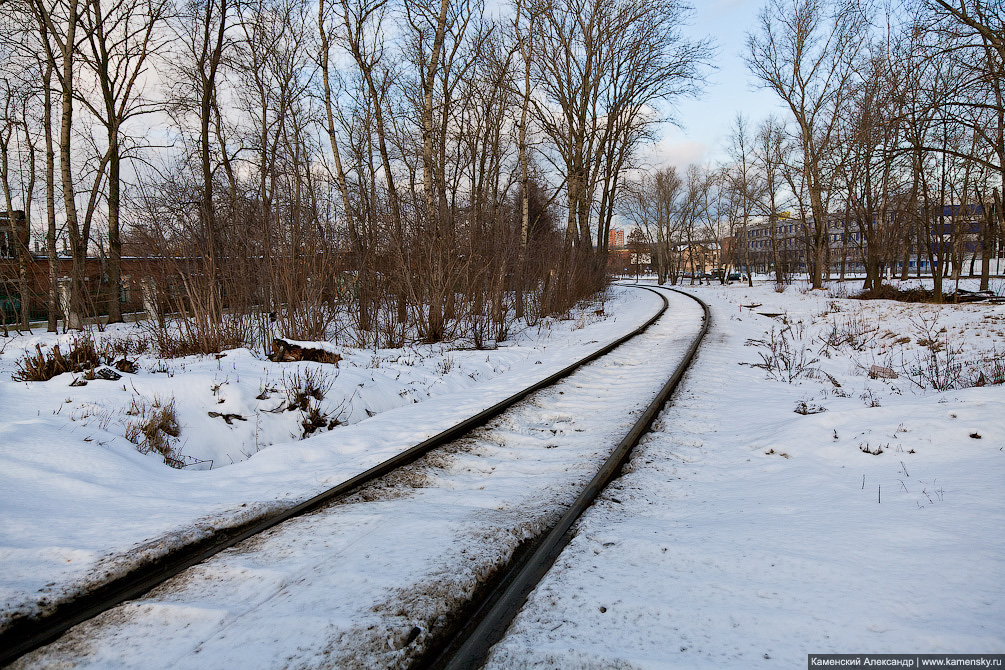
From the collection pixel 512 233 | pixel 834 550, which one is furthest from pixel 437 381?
pixel 512 233

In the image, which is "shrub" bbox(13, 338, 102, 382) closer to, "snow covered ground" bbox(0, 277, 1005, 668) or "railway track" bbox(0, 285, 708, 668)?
"snow covered ground" bbox(0, 277, 1005, 668)

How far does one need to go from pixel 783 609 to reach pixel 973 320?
48.9ft

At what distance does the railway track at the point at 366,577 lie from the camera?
6.79 ft

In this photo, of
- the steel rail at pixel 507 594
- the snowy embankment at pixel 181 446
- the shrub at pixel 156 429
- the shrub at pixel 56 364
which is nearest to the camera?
the steel rail at pixel 507 594

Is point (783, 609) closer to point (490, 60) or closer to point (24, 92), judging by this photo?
point (490, 60)

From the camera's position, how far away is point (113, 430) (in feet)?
15.6

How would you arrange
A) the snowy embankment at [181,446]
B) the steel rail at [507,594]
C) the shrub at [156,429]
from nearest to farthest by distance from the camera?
1. the steel rail at [507,594]
2. the snowy embankment at [181,446]
3. the shrub at [156,429]

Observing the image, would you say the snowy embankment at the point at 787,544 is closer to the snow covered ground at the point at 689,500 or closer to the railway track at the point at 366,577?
the snow covered ground at the point at 689,500

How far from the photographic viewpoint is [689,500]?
3436 mm

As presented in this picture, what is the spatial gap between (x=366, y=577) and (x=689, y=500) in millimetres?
2157

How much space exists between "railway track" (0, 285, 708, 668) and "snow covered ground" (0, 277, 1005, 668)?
0.67ft

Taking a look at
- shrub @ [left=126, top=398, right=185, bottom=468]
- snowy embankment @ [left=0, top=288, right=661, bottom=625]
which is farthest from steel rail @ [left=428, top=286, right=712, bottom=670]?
shrub @ [left=126, top=398, right=185, bottom=468]

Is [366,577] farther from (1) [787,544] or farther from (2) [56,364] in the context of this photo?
(2) [56,364]

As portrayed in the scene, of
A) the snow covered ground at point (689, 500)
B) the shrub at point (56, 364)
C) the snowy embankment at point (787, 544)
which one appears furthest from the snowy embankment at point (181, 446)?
the snowy embankment at point (787, 544)
